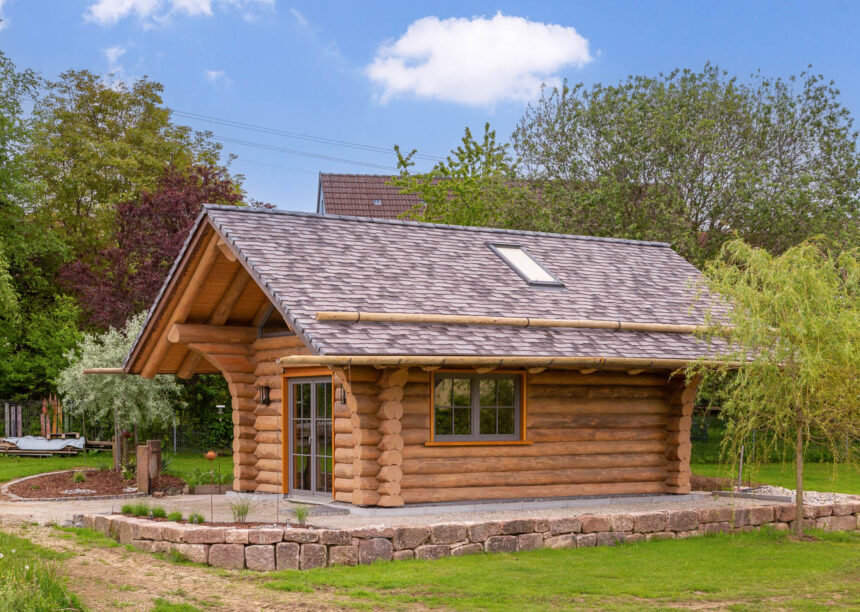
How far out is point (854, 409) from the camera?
12875 mm

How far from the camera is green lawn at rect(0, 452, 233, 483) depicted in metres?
21.8

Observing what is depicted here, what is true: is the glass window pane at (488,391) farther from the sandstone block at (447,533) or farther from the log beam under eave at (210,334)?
the log beam under eave at (210,334)

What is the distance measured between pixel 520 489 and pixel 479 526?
3245mm

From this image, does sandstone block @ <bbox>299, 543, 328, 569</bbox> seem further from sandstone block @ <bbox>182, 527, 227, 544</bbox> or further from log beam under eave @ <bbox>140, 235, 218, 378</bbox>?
log beam under eave @ <bbox>140, 235, 218, 378</bbox>

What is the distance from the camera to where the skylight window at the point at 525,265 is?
1727cm

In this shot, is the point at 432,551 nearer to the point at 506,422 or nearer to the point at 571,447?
the point at 506,422

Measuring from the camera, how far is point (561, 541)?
1247 centimetres

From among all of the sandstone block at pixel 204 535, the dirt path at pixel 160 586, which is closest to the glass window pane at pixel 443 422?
the sandstone block at pixel 204 535

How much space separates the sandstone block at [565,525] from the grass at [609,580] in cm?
32

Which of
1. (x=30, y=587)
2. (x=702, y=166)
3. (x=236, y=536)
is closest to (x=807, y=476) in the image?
(x=702, y=166)

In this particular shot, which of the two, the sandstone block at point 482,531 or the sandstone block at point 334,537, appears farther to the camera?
the sandstone block at point 482,531

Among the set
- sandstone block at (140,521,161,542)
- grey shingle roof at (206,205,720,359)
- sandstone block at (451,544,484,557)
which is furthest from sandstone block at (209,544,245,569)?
grey shingle roof at (206,205,720,359)

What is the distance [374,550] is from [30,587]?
3.94 metres

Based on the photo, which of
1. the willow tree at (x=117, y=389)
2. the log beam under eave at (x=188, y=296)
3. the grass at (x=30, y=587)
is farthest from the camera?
the willow tree at (x=117, y=389)
